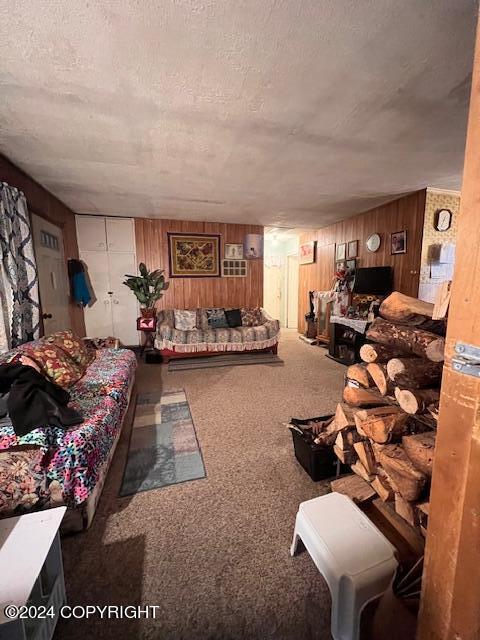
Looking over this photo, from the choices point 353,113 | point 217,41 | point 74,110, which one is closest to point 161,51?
point 217,41

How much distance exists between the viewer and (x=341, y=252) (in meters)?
4.89

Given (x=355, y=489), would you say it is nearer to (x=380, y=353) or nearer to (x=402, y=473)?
(x=402, y=473)

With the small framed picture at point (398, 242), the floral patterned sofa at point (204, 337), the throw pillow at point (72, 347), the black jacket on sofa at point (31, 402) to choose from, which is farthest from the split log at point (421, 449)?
the floral patterned sofa at point (204, 337)

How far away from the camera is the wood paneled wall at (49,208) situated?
2571 millimetres

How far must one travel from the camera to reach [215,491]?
166 cm

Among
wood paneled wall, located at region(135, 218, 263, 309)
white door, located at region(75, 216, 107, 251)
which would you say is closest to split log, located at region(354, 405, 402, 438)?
wood paneled wall, located at region(135, 218, 263, 309)

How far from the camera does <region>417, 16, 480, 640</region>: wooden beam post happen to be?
2.04 feet

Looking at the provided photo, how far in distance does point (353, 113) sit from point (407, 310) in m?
1.39

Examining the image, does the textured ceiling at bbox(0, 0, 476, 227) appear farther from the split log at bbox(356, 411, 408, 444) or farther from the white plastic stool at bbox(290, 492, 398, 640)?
the white plastic stool at bbox(290, 492, 398, 640)

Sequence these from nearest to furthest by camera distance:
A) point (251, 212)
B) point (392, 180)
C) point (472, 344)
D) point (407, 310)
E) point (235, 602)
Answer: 1. point (472, 344)
2. point (235, 602)
3. point (407, 310)
4. point (392, 180)
5. point (251, 212)

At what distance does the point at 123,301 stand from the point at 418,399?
487 cm

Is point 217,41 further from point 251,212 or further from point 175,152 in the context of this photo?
point 251,212

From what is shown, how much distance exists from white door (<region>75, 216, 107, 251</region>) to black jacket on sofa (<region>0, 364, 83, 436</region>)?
367 cm

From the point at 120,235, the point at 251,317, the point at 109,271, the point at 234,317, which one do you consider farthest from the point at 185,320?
the point at 120,235
